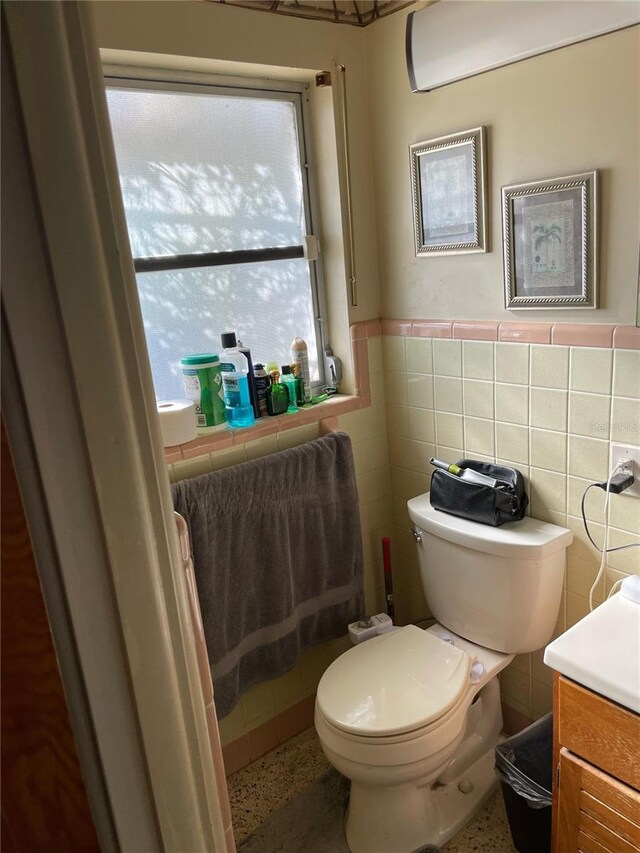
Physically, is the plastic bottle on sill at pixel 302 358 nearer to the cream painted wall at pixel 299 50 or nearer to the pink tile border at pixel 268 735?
the cream painted wall at pixel 299 50

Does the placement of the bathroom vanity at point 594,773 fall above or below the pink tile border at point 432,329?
below

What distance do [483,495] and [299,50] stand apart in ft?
4.49

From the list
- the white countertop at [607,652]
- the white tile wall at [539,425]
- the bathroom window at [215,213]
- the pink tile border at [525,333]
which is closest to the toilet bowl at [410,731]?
the white tile wall at [539,425]

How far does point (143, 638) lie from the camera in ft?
1.55

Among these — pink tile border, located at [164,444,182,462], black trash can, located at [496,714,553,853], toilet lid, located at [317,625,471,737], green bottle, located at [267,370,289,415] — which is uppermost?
green bottle, located at [267,370,289,415]

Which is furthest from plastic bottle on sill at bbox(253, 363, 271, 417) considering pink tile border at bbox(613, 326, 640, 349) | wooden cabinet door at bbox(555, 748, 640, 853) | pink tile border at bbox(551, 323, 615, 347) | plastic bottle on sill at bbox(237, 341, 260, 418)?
wooden cabinet door at bbox(555, 748, 640, 853)

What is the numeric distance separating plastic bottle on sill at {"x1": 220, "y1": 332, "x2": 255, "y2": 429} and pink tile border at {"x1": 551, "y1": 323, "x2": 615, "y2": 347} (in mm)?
870

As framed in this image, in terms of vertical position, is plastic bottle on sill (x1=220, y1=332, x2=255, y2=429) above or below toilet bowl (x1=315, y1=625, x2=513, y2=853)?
above

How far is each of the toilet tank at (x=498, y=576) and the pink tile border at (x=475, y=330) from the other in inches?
20.9

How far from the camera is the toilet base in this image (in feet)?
5.58

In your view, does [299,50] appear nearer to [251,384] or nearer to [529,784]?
[251,384]

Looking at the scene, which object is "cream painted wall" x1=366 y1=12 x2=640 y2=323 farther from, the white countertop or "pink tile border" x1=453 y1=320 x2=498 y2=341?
the white countertop

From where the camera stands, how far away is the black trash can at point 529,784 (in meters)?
1.57

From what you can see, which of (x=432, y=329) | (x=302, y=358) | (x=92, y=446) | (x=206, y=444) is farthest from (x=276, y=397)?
(x=92, y=446)
